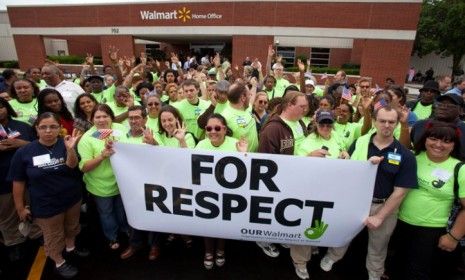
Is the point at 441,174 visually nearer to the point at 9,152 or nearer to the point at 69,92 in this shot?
the point at 9,152

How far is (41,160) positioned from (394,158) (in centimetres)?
354

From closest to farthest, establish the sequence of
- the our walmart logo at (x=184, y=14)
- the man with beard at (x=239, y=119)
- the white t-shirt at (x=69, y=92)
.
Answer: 1. the man with beard at (x=239, y=119)
2. the white t-shirt at (x=69, y=92)
3. the our walmart logo at (x=184, y=14)

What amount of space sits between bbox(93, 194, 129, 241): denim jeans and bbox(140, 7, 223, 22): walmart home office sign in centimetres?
2053

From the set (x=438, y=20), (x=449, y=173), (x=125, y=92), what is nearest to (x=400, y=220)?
(x=449, y=173)

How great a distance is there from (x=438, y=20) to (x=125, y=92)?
103 ft

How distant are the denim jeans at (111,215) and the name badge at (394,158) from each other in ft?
10.3

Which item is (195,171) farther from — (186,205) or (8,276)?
(8,276)

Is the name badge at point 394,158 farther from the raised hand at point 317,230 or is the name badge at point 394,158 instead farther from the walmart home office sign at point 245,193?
the raised hand at point 317,230

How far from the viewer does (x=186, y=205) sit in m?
3.37

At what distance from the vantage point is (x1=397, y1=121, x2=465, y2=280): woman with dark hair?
107 inches

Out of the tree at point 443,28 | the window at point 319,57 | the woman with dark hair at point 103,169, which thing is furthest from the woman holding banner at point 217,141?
the tree at point 443,28

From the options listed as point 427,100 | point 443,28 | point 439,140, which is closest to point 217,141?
point 439,140

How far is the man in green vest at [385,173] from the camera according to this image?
285 centimetres

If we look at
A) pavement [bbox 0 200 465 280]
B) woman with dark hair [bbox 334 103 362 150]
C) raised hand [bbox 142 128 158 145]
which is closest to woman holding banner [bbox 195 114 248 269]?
pavement [bbox 0 200 465 280]
